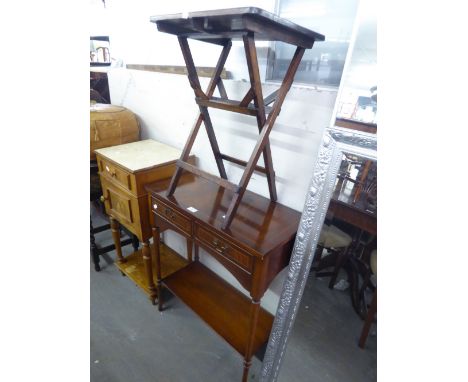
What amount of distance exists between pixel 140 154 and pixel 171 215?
0.54 m

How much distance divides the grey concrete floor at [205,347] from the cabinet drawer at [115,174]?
0.80 meters

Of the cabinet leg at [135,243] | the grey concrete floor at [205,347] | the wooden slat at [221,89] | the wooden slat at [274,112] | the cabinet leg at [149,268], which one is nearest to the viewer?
the wooden slat at [274,112]

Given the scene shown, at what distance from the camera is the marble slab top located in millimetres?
1414

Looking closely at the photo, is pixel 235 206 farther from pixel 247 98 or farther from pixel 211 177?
pixel 247 98

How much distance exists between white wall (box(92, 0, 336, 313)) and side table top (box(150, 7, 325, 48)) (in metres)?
→ 0.24

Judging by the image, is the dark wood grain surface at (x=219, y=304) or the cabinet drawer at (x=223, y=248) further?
the dark wood grain surface at (x=219, y=304)

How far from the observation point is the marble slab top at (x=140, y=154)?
55.7 inches

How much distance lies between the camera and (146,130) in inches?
74.9

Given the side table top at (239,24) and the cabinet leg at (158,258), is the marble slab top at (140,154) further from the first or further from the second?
the side table top at (239,24)

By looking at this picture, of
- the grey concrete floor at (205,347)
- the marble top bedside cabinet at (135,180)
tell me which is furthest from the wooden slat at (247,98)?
the grey concrete floor at (205,347)

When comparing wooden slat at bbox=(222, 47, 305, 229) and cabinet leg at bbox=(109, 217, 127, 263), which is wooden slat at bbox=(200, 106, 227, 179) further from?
cabinet leg at bbox=(109, 217, 127, 263)

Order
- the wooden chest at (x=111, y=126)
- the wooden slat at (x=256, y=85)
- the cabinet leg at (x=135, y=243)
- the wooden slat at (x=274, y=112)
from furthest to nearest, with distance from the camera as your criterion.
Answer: the cabinet leg at (x=135, y=243), the wooden chest at (x=111, y=126), the wooden slat at (x=274, y=112), the wooden slat at (x=256, y=85)

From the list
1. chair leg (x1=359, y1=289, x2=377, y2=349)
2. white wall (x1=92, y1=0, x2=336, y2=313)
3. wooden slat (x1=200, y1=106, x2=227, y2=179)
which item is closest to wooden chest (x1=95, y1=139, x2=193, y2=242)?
A: white wall (x1=92, y1=0, x2=336, y2=313)
